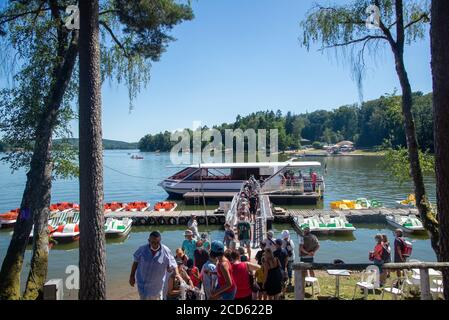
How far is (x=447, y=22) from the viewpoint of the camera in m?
6.11

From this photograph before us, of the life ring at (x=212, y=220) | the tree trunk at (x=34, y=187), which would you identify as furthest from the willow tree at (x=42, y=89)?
the life ring at (x=212, y=220)

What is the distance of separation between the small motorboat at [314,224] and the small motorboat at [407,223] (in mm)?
4125

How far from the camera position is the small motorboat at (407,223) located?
20.5 m

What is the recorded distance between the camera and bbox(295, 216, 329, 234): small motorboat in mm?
20953

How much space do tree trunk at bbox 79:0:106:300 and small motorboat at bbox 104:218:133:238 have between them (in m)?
15.8

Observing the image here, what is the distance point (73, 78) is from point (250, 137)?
80809 millimetres

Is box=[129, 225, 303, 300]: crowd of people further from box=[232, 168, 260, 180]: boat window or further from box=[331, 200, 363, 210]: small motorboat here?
box=[232, 168, 260, 180]: boat window

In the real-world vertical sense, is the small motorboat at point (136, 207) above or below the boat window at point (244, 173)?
below

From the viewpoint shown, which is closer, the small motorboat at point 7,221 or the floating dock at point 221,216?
the floating dock at point 221,216

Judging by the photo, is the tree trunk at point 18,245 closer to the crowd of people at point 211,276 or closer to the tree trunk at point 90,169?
the tree trunk at point 90,169

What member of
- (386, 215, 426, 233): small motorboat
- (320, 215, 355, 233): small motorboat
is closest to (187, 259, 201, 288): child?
(320, 215, 355, 233): small motorboat

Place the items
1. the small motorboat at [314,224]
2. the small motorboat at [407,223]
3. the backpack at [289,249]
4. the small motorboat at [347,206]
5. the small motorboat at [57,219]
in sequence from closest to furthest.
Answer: the backpack at [289,249] → the small motorboat at [407,223] → the small motorboat at [314,224] → the small motorboat at [57,219] → the small motorboat at [347,206]

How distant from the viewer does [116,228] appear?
71.5 ft
